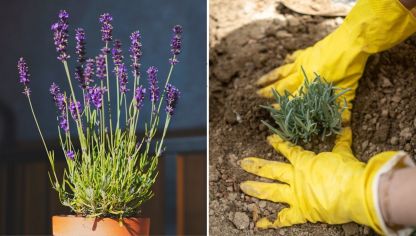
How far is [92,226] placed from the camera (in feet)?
3.98

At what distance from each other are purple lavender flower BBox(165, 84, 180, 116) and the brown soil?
0.19 metres

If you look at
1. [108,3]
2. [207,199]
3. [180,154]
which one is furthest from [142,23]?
[207,199]

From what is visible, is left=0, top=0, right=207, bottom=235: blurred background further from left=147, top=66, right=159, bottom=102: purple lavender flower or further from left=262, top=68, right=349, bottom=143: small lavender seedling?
left=262, top=68, right=349, bottom=143: small lavender seedling

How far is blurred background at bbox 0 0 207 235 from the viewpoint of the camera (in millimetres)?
1419

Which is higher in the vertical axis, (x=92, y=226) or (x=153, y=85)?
(x=153, y=85)

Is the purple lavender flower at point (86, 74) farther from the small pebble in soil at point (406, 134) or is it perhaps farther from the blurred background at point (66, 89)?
the small pebble in soil at point (406, 134)

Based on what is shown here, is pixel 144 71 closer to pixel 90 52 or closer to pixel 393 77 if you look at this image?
pixel 90 52

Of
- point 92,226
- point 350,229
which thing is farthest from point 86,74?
point 350,229

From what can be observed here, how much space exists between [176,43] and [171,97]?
5.7 inches

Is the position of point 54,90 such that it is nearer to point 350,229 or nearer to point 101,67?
point 101,67

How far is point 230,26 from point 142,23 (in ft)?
0.89

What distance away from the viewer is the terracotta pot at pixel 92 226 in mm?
1209

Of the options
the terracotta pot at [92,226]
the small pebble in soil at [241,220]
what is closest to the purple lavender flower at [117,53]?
the terracotta pot at [92,226]

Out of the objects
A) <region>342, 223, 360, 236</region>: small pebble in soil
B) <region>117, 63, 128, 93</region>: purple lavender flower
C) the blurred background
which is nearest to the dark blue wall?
the blurred background
